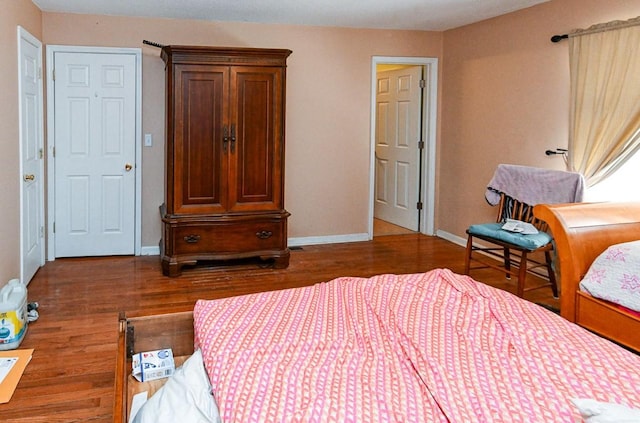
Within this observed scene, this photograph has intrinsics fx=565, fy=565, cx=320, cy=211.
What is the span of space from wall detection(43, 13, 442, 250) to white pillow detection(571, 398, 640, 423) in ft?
14.9

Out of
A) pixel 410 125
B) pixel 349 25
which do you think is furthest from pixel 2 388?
pixel 410 125

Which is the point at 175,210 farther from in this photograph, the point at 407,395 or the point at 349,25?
the point at 407,395

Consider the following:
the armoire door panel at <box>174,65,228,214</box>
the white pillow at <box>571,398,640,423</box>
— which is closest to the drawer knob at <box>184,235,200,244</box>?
the armoire door panel at <box>174,65,228,214</box>

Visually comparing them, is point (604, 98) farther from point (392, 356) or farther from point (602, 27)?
point (392, 356)

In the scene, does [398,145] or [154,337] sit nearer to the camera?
[154,337]

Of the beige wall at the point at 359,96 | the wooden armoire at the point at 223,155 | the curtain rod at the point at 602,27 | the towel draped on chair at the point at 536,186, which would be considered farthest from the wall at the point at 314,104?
the curtain rod at the point at 602,27

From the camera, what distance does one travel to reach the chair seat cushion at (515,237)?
383cm

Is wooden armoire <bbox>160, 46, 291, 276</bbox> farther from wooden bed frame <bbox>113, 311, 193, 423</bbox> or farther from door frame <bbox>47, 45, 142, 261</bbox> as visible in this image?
wooden bed frame <bbox>113, 311, 193, 423</bbox>

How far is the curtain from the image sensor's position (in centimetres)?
371

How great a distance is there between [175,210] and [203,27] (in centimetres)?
184

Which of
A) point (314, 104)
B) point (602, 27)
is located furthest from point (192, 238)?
point (602, 27)

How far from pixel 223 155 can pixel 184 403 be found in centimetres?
328

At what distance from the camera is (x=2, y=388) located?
2719mm

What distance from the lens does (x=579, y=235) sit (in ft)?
10.2
